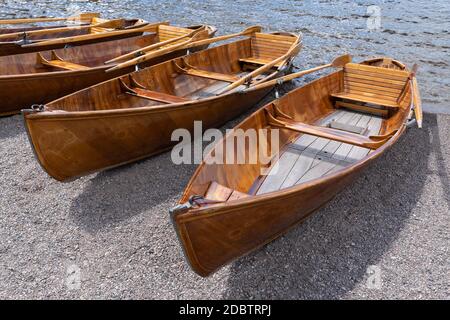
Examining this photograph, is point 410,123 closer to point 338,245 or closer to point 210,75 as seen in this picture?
point 338,245

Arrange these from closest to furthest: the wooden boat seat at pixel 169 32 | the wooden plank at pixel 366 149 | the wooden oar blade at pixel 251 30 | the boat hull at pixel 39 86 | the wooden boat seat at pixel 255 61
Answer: the wooden plank at pixel 366 149 → the boat hull at pixel 39 86 → the wooden boat seat at pixel 255 61 → the wooden oar blade at pixel 251 30 → the wooden boat seat at pixel 169 32

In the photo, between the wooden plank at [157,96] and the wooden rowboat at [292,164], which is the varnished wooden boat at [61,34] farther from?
the wooden rowboat at [292,164]

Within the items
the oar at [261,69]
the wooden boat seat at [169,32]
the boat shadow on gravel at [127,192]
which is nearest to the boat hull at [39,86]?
the boat shadow on gravel at [127,192]

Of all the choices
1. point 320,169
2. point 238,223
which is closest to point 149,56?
point 320,169

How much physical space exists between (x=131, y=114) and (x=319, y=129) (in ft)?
9.15

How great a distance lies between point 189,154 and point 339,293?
3.64 meters

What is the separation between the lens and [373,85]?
7.82 meters

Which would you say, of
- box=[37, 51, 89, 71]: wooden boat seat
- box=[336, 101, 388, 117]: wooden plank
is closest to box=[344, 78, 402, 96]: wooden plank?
box=[336, 101, 388, 117]: wooden plank

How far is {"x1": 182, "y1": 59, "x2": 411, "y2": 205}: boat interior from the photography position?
4.76 m

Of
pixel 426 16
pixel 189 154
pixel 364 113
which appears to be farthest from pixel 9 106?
pixel 426 16

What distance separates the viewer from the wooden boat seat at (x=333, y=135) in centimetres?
542

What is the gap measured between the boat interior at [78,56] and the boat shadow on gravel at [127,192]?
2.91m

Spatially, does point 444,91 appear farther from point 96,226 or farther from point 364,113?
point 96,226

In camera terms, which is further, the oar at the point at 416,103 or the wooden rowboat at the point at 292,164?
the oar at the point at 416,103
